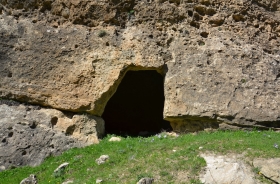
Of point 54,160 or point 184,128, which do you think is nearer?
point 54,160

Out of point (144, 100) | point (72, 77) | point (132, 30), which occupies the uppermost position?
point (132, 30)

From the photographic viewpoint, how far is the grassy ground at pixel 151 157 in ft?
20.4

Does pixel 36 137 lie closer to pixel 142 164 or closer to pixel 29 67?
pixel 29 67

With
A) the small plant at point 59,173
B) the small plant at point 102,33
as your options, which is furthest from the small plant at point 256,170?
the small plant at point 102,33

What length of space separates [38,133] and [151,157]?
9.28 feet

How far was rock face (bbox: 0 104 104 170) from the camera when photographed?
7914mm

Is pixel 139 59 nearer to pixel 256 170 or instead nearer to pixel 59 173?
pixel 59 173

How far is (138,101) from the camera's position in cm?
1338

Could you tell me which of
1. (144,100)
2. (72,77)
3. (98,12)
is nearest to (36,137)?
(72,77)

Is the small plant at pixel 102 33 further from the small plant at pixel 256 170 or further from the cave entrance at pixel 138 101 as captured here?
the small plant at pixel 256 170

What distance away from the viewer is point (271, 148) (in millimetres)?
6973

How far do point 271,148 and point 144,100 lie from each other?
685 cm

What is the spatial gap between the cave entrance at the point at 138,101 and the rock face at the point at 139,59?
3.65m

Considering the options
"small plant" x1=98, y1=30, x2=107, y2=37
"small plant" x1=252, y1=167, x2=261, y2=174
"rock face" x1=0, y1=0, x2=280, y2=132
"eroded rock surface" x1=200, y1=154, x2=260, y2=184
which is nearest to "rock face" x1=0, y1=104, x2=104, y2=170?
"rock face" x1=0, y1=0, x2=280, y2=132
